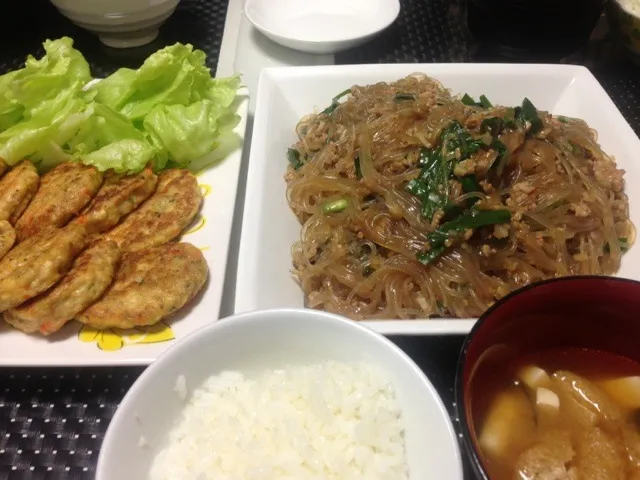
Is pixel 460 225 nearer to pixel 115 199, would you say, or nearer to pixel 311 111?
pixel 311 111

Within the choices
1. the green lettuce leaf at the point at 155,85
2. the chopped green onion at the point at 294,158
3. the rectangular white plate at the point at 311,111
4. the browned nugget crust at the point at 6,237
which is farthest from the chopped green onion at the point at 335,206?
the browned nugget crust at the point at 6,237

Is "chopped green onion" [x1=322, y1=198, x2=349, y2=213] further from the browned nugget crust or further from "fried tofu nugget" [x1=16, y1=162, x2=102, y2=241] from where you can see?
the browned nugget crust

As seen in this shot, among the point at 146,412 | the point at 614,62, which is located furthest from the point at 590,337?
the point at 614,62

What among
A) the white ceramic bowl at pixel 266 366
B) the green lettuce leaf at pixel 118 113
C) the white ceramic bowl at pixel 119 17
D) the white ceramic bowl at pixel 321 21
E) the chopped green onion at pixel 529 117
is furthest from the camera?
the white ceramic bowl at pixel 321 21

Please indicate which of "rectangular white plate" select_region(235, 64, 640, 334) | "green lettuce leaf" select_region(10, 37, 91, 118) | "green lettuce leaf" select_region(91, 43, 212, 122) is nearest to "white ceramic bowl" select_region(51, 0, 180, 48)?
"green lettuce leaf" select_region(10, 37, 91, 118)

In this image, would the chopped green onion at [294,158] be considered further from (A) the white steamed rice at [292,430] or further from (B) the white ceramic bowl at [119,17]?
(B) the white ceramic bowl at [119,17]
